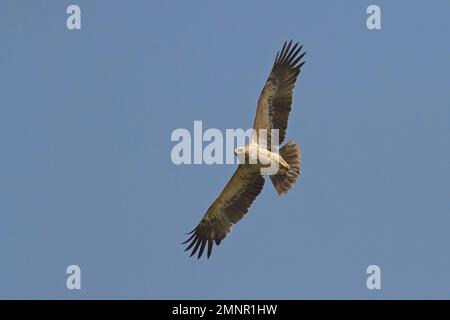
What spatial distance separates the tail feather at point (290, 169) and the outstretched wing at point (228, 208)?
49cm

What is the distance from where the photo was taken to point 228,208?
18234 millimetres

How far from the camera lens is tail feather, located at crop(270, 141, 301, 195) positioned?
1741 cm

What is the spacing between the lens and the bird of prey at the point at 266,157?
17438mm

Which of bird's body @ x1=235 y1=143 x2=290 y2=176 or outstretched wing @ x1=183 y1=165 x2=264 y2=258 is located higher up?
bird's body @ x1=235 y1=143 x2=290 y2=176

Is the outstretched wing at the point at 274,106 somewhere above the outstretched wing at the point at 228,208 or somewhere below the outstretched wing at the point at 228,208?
above

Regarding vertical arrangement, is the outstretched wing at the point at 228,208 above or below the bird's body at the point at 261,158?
below

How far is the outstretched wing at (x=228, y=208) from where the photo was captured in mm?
17892

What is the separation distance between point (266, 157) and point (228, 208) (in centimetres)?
139

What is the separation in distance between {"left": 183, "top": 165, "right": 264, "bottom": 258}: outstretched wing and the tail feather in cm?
49

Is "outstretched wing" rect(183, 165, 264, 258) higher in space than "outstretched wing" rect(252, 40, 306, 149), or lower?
lower

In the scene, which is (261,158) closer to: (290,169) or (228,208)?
(290,169)

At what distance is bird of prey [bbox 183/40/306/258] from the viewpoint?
57.2 feet
